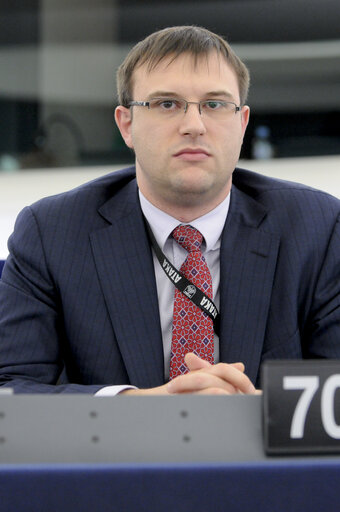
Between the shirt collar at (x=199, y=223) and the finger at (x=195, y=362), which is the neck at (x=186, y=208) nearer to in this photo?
the shirt collar at (x=199, y=223)

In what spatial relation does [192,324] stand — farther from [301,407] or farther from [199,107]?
[301,407]

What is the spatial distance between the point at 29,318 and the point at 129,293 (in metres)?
0.20

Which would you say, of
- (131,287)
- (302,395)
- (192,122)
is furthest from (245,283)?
(302,395)

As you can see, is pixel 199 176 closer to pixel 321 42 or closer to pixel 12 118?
pixel 321 42

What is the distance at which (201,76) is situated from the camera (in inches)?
61.1

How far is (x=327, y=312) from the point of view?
61.1 inches

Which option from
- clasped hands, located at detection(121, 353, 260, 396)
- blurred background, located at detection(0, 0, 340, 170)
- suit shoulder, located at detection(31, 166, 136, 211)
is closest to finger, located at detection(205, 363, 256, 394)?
clasped hands, located at detection(121, 353, 260, 396)

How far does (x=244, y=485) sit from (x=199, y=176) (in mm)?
962

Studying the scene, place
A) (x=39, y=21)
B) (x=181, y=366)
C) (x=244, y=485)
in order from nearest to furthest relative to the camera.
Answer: (x=244, y=485), (x=181, y=366), (x=39, y=21)

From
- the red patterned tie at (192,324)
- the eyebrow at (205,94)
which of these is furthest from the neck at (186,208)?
the eyebrow at (205,94)

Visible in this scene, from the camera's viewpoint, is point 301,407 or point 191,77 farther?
point 191,77

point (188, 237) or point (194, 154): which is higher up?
point (194, 154)

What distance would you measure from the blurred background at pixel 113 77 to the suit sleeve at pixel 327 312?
1895 mm

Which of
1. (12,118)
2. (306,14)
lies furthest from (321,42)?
(12,118)
